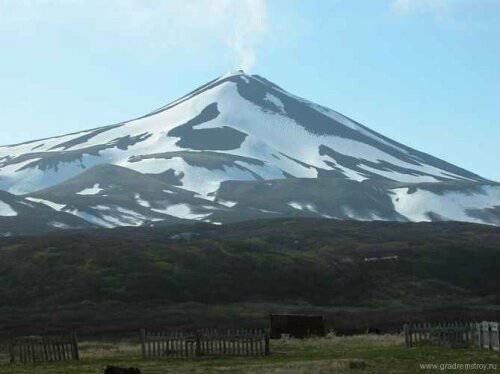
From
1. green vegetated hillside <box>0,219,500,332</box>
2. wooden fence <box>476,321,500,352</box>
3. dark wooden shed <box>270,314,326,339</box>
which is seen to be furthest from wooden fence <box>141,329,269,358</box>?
green vegetated hillside <box>0,219,500,332</box>

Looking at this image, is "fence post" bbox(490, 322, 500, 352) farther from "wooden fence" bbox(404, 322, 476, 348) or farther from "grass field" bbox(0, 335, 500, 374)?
"wooden fence" bbox(404, 322, 476, 348)

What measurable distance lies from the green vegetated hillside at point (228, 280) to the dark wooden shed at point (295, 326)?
12464mm

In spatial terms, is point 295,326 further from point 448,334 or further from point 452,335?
point 452,335

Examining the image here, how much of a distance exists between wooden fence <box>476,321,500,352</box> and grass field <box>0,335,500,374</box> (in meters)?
0.84

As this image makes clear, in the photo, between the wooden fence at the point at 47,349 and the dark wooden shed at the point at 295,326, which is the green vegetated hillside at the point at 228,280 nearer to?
the dark wooden shed at the point at 295,326

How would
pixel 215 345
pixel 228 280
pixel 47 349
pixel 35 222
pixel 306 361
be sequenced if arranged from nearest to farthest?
pixel 306 361, pixel 47 349, pixel 215 345, pixel 228 280, pixel 35 222

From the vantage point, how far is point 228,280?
8669 centimetres

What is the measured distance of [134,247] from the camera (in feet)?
326

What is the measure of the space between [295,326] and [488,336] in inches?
687

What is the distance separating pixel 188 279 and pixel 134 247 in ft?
52.1

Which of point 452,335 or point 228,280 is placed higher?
point 228,280

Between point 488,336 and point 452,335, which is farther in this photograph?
point 452,335

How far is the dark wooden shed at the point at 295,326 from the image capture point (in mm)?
47469

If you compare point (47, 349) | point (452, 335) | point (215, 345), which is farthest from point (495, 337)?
point (47, 349)
